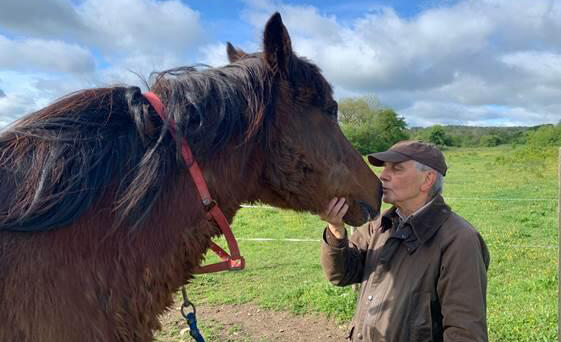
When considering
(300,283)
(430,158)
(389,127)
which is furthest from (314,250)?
(389,127)

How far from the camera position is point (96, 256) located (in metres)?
1.51

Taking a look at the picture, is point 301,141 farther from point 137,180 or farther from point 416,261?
point 416,261

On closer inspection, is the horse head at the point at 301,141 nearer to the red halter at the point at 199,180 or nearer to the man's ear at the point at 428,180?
the red halter at the point at 199,180

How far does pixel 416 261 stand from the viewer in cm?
256

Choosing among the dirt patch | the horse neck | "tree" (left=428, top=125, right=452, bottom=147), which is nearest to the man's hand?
the horse neck

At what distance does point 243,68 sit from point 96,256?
964mm

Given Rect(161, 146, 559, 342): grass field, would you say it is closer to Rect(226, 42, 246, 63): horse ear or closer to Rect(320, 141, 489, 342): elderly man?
Rect(320, 141, 489, 342): elderly man

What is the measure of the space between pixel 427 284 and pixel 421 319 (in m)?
0.20

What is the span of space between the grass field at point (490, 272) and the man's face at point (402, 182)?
659mm

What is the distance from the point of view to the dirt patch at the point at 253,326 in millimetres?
5355

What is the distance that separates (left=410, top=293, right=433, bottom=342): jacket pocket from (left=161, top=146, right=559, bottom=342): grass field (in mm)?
848

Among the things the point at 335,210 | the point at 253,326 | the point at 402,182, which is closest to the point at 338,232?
the point at 402,182

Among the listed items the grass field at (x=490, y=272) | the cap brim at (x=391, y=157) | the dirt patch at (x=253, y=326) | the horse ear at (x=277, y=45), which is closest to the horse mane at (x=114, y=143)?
the horse ear at (x=277, y=45)

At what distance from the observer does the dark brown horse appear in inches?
56.2
